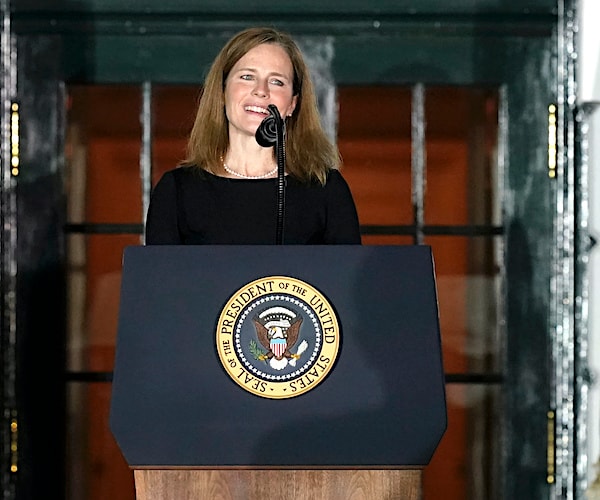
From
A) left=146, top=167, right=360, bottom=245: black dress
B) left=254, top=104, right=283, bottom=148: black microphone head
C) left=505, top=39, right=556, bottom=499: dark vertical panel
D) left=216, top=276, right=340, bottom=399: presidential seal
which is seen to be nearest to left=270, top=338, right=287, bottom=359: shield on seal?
left=216, top=276, right=340, bottom=399: presidential seal

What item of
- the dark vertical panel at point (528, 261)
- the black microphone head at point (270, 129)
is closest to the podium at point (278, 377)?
the black microphone head at point (270, 129)

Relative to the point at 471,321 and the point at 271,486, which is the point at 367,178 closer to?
the point at 471,321

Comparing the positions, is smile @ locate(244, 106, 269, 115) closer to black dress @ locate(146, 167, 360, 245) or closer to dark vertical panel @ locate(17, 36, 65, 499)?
black dress @ locate(146, 167, 360, 245)

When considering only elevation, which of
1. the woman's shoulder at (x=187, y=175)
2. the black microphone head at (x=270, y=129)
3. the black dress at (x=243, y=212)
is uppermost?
the black microphone head at (x=270, y=129)

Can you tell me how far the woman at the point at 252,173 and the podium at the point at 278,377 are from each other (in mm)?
455

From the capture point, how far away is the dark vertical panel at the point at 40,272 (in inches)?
120

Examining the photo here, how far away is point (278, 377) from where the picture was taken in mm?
1675

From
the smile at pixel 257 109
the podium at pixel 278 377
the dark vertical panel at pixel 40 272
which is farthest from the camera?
the dark vertical panel at pixel 40 272

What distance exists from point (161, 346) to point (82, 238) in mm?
1485

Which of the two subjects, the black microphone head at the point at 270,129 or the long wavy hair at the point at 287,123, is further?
the long wavy hair at the point at 287,123

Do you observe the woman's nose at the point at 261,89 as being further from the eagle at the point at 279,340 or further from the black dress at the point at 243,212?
the eagle at the point at 279,340

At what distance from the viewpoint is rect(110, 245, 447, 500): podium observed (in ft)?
5.44

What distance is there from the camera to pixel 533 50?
308 cm

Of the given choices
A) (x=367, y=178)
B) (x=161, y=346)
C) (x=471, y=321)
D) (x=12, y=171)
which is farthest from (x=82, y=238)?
(x=161, y=346)
